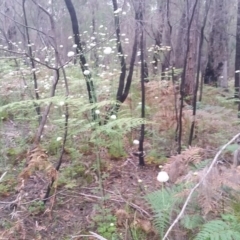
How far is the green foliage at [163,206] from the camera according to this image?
115 inches

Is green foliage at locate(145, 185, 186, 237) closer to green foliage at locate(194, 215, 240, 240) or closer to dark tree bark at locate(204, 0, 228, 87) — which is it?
green foliage at locate(194, 215, 240, 240)

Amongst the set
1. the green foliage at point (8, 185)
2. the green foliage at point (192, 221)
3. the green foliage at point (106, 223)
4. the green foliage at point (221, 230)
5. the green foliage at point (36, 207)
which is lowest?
the green foliage at point (106, 223)

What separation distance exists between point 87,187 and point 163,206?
1186 millimetres

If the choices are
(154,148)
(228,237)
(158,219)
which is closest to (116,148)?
(154,148)

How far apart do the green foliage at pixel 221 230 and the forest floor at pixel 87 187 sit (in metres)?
0.42

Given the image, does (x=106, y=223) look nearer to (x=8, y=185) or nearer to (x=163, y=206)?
(x=163, y=206)

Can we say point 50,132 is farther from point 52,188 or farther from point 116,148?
point 52,188

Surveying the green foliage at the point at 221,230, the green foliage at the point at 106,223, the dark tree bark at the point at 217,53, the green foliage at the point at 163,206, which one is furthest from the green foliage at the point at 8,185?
the dark tree bark at the point at 217,53

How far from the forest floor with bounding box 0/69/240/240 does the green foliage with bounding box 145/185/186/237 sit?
0.15 meters

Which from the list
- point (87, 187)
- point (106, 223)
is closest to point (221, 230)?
point (106, 223)

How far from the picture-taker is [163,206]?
9.89ft

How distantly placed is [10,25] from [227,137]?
7.99m

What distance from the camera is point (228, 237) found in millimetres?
2422

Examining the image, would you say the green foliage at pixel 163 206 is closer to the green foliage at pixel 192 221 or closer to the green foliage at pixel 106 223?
the green foliage at pixel 192 221
